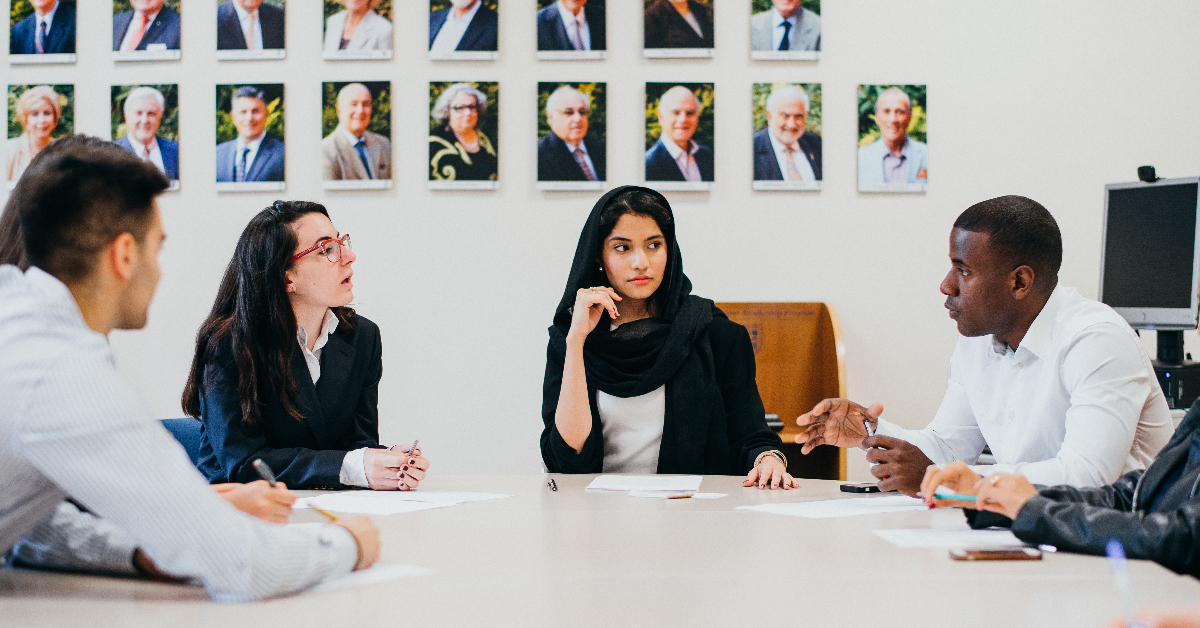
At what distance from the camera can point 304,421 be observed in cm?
212

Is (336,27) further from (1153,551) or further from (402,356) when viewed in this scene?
(1153,551)

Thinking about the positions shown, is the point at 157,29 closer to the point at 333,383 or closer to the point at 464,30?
the point at 464,30

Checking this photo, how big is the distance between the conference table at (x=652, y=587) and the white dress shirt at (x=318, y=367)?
46 cm

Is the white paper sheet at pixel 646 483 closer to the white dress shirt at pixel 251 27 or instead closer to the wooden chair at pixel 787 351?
the wooden chair at pixel 787 351

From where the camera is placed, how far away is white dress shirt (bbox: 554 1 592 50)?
360 centimetres

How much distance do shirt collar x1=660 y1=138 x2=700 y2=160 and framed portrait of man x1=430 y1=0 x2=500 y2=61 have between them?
30.8 inches

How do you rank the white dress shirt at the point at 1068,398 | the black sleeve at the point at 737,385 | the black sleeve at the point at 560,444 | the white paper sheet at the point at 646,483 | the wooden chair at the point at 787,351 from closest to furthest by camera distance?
the white dress shirt at the point at 1068,398 < the white paper sheet at the point at 646,483 < the black sleeve at the point at 560,444 < the black sleeve at the point at 737,385 < the wooden chair at the point at 787,351

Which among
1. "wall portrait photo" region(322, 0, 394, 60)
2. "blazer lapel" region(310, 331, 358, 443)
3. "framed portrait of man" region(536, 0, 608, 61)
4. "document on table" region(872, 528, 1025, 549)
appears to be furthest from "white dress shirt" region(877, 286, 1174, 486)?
"wall portrait photo" region(322, 0, 394, 60)

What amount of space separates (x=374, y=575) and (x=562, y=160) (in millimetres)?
2670

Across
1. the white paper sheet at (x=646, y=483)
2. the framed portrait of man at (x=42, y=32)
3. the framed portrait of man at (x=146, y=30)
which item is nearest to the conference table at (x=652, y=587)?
the white paper sheet at (x=646, y=483)

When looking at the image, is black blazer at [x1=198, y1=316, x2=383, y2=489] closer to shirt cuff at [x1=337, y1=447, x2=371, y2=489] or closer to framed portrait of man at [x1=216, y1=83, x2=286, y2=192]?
shirt cuff at [x1=337, y1=447, x2=371, y2=489]

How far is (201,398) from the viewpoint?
2125mm

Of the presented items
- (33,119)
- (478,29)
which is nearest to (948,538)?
(478,29)

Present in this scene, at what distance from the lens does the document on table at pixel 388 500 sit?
1676 millimetres
